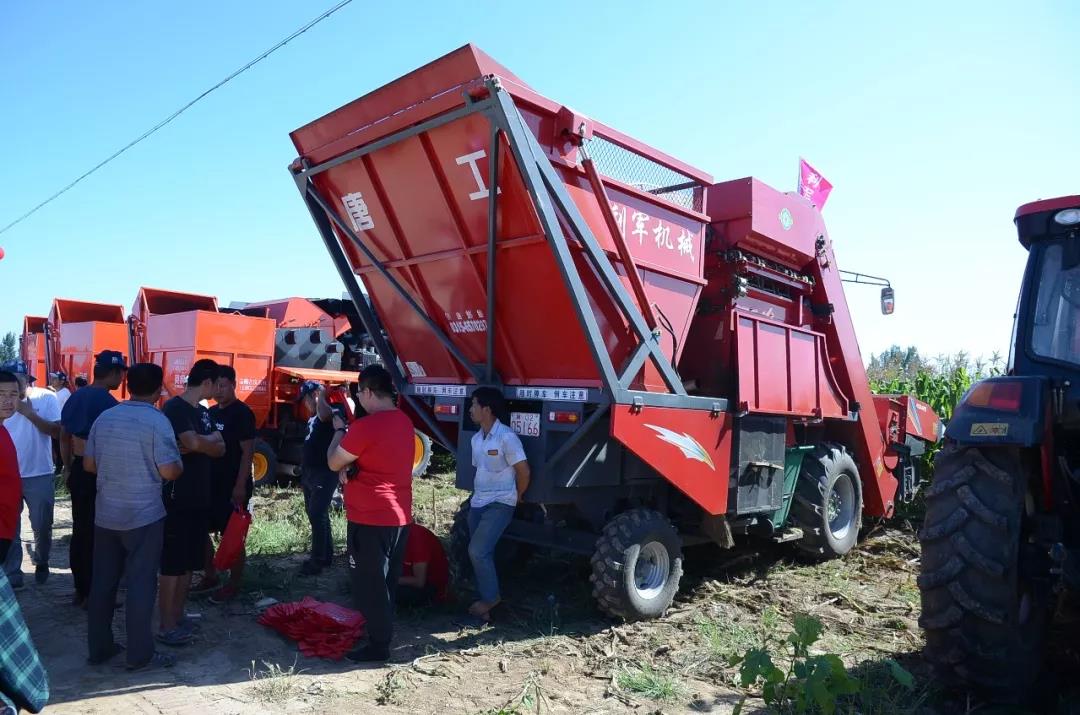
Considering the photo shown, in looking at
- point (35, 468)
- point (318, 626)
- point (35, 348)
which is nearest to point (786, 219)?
point (318, 626)

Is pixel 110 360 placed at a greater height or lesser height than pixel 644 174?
lesser

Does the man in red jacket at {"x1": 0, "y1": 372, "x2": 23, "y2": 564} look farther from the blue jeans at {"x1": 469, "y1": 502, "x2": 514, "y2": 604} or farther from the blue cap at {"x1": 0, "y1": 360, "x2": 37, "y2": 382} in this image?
the blue jeans at {"x1": 469, "y1": 502, "x2": 514, "y2": 604}

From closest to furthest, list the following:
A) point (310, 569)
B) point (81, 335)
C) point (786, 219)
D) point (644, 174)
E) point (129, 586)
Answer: point (129, 586)
point (644, 174)
point (310, 569)
point (786, 219)
point (81, 335)

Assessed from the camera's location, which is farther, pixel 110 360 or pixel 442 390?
pixel 442 390

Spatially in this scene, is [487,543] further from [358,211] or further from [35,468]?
[35,468]

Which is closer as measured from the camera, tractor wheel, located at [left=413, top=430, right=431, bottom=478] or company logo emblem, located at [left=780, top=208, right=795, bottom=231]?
company logo emblem, located at [left=780, top=208, right=795, bottom=231]

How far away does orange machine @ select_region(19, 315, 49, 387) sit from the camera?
1284 centimetres

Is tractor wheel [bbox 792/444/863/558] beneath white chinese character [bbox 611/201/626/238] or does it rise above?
beneath

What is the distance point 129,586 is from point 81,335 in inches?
341

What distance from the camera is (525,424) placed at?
17.0 feet

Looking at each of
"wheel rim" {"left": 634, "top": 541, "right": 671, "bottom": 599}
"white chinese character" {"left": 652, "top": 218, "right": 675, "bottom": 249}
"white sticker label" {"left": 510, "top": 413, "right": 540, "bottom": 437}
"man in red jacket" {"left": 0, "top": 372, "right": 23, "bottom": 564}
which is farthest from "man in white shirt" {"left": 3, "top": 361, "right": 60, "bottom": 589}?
"white chinese character" {"left": 652, "top": 218, "right": 675, "bottom": 249}

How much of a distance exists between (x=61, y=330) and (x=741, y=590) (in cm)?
1091

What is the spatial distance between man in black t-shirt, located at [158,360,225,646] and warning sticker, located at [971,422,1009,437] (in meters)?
4.15

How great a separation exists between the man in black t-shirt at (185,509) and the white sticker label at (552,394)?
1955 mm
